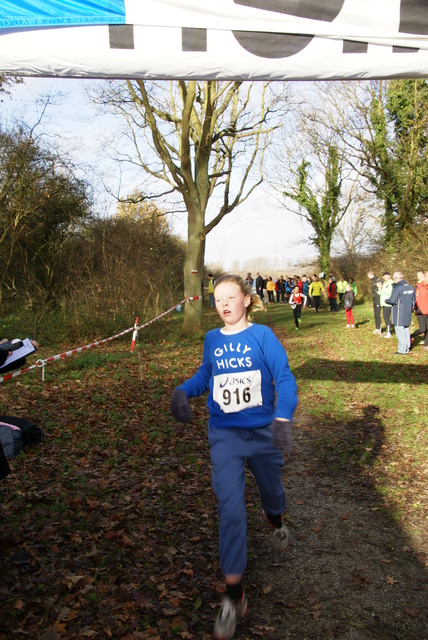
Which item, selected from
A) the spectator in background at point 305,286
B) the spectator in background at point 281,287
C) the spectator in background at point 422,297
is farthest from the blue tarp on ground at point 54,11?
the spectator in background at point 281,287

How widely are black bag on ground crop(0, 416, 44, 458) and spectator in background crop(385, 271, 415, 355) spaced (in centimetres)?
1212

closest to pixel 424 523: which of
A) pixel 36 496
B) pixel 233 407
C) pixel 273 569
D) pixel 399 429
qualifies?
pixel 273 569

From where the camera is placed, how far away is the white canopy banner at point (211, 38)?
3.08 meters

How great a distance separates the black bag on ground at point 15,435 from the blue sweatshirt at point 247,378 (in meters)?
1.05

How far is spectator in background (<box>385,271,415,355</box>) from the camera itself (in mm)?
13969

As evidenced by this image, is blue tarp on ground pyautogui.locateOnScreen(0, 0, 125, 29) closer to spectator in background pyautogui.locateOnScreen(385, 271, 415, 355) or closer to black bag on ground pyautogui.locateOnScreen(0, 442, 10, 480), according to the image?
black bag on ground pyautogui.locateOnScreen(0, 442, 10, 480)

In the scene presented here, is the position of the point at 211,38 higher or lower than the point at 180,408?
higher

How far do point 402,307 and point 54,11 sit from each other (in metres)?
12.4

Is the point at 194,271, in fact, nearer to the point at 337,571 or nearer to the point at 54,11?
the point at 337,571

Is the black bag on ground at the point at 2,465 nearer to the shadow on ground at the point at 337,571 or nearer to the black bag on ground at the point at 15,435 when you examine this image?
the black bag on ground at the point at 15,435

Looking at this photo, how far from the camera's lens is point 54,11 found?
3066 mm

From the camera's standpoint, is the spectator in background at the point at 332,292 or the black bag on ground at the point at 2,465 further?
the spectator in background at the point at 332,292

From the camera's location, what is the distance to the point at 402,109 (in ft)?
95.9

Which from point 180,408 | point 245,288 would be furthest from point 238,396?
point 245,288
